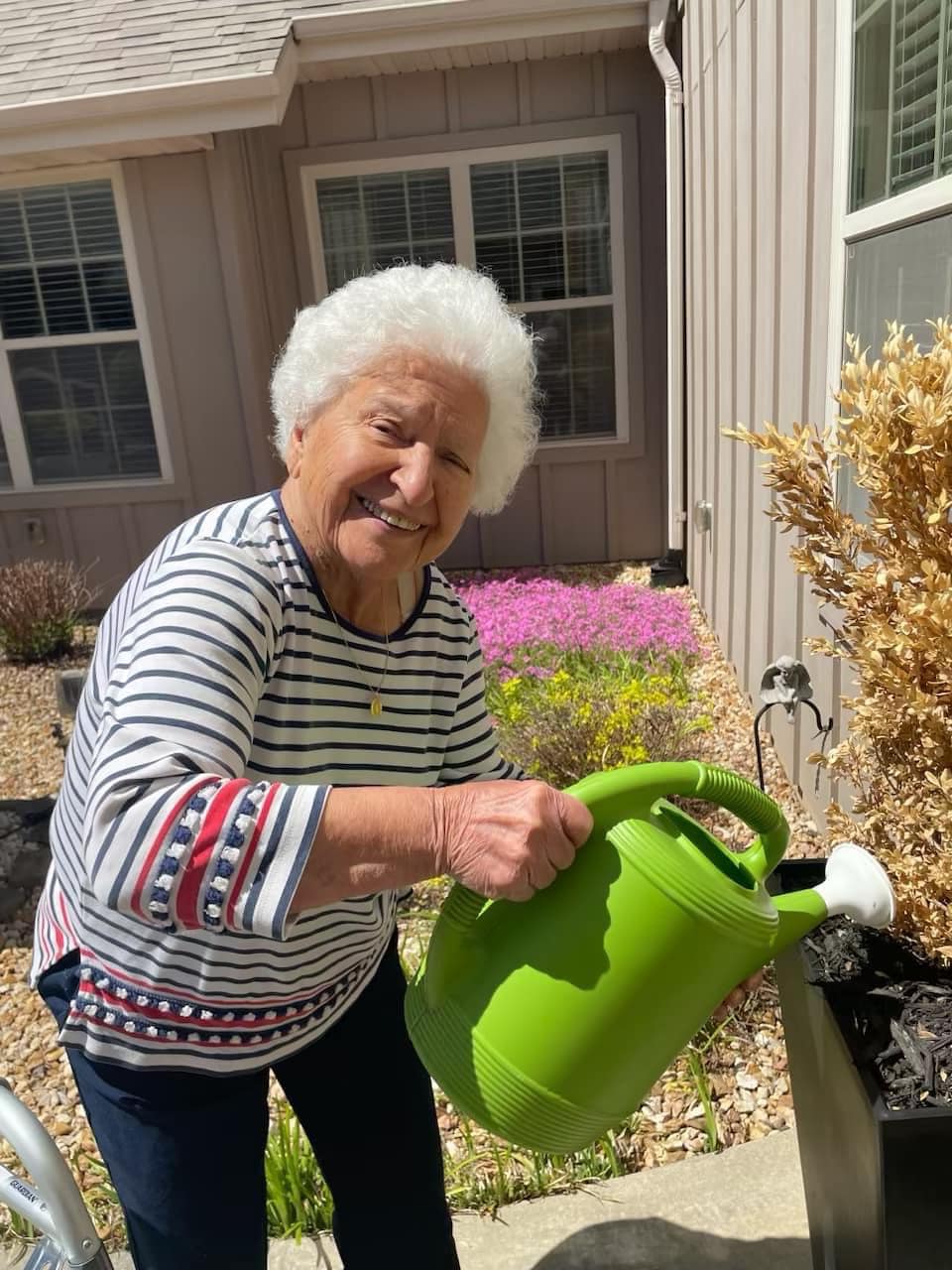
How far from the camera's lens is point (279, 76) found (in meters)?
5.06

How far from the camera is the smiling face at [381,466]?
115 cm

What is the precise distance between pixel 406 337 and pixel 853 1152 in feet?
3.80

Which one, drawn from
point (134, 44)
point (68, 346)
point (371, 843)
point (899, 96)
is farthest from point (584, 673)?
point (134, 44)

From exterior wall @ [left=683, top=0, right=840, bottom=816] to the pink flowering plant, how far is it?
1.05 feet

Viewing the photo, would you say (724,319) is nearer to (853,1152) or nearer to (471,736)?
(471,736)

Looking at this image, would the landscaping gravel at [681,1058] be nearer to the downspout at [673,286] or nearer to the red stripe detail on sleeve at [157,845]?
the red stripe detail on sleeve at [157,845]

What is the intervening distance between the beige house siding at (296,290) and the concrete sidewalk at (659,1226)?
488cm

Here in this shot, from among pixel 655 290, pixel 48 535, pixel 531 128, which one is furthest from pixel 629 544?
pixel 48 535

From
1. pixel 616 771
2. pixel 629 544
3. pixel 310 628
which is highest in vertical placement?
pixel 310 628

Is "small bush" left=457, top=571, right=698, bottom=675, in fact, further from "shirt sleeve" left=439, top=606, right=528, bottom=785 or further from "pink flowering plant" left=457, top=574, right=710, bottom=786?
"shirt sleeve" left=439, top=606, right=528, bottom=785

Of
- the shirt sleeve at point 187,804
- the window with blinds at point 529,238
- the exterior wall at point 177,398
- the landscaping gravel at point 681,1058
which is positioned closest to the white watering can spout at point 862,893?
Answer: the shirt sleeve at point 187,804

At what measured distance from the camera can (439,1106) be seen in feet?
7.32

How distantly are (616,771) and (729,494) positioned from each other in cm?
353

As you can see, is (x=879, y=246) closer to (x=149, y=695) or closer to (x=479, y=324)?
(x=479, y=324)
